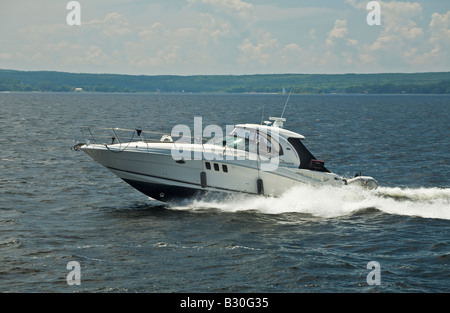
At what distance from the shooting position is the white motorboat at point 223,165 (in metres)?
22.0

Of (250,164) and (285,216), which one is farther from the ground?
Result: (250,164)

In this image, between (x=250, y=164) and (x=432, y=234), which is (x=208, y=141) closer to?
(x=250, y=164)

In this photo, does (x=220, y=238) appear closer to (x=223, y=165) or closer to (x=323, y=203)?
(x=223, y=165)

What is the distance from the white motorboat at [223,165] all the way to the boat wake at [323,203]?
30 centimetres

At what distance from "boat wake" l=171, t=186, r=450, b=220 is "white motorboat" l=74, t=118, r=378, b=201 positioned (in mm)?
299

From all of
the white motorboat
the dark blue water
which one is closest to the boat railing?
the white motorboat

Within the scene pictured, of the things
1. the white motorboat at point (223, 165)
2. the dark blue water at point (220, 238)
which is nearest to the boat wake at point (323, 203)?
the dark blue water at point (220, 238)

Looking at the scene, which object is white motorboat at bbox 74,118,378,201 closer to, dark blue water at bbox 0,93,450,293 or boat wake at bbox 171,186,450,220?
boat wake at bbox 171,186,450,220

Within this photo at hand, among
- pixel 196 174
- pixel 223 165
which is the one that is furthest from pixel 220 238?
pixel 196 174

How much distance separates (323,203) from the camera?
22281 millimetres

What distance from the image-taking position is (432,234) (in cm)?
1920

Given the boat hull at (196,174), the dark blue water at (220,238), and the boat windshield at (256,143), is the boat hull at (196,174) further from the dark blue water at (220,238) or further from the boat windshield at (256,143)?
the boat windshield at (256,143)

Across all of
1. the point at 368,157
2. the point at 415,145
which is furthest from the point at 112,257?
the point at 415,145
